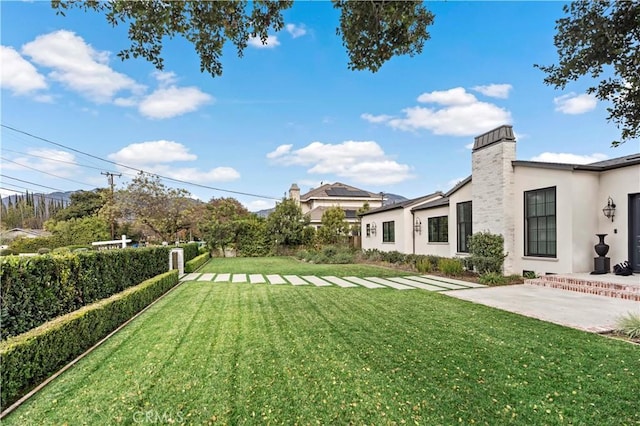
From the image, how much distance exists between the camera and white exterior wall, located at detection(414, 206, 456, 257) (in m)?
14.7

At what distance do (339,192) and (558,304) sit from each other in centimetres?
3084

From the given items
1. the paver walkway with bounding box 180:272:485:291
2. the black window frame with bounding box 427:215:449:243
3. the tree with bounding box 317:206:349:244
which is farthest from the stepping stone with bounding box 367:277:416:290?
the tree with bounding box 317:206:349:244

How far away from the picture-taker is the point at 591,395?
3037 millimetres

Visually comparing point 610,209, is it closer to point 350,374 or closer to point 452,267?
point 452,267

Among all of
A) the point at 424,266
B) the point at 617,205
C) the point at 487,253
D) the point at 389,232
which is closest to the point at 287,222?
the point at 389,232

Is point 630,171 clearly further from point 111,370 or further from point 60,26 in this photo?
point 60,26

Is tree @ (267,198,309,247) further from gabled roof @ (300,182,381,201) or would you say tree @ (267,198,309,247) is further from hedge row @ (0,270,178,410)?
hedge row @ (0,270,178,410)

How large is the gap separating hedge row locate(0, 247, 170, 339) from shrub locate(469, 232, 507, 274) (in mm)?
10416

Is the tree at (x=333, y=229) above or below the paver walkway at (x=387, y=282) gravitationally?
above

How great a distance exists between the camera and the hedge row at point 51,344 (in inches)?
124

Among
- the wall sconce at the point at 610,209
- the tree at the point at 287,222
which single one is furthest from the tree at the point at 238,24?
the tree at the point at 287,222

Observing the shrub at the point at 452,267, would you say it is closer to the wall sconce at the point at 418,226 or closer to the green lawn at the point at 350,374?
the wall sconce at the point at 418,226

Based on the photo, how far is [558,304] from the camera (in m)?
6.88

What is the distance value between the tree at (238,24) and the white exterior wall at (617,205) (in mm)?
8372
